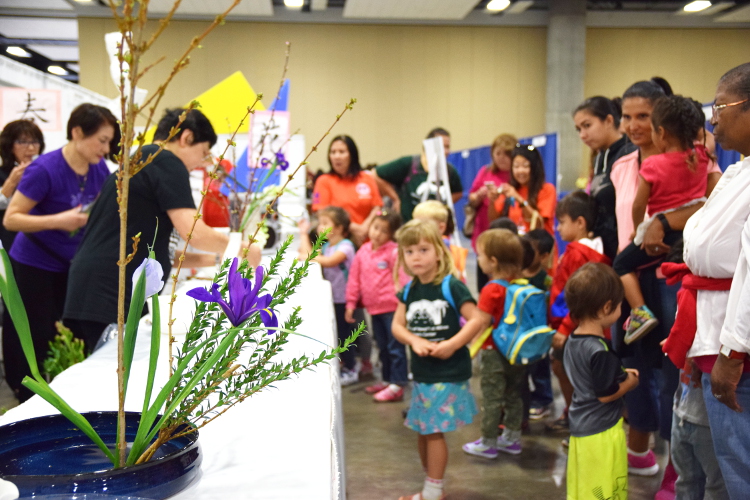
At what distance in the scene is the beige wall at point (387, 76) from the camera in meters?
10.8

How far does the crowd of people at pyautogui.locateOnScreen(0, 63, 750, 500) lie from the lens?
146cm

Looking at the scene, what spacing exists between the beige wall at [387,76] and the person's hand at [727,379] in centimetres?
973

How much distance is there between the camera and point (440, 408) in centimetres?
228

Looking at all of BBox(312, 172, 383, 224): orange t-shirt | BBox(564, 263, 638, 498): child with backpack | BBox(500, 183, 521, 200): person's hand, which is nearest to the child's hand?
BBox(312, 172, 383, 224): orange t-shirt

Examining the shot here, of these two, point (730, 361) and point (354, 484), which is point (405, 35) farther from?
point (730, 361)

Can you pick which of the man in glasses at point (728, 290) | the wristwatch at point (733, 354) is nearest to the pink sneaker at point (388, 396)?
the man in glasses at point (728, 290)

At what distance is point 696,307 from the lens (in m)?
1.59

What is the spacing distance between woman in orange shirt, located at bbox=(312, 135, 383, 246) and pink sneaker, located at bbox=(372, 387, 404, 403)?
3.09 feet

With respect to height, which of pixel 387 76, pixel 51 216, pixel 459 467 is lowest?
pixel 459 467

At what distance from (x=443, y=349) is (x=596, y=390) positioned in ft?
1.62

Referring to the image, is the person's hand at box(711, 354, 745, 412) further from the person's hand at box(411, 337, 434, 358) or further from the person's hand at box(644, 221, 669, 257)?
the person's hand at box(411, 337, 434, 358)

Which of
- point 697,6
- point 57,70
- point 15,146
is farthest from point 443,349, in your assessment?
point 57,70

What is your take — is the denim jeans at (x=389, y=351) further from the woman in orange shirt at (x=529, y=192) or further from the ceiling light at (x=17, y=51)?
the ceiling light at (x=17, y=51)

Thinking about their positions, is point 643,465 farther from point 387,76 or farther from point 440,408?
point 387,76
